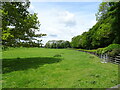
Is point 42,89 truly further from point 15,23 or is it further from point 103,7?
point 103,7

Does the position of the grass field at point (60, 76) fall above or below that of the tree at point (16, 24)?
below

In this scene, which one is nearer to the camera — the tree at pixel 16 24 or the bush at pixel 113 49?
the tree at pixel 16 24

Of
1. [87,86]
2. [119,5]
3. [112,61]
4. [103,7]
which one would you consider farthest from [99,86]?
[103,7]

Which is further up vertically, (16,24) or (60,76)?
(16,24)

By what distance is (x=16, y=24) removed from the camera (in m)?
14.2

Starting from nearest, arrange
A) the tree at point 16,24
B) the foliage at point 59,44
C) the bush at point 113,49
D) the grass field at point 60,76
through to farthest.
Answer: the grass field at point 60,76
the tree at point 16,24
the bush at point 113,49
the foliage at point 59,44

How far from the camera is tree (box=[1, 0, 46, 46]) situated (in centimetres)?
1151

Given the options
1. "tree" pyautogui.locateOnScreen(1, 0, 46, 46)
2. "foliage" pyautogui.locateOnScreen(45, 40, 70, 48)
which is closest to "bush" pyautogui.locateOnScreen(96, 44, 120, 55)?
"tree" pyautogui.locateOnScreen(1, 0, 46, 46)

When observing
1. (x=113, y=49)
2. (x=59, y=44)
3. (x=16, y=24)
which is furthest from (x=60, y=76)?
(x=59, y=44)

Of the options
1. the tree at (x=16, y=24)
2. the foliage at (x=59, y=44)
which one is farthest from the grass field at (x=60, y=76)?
the foliage at (x=59, y=44)

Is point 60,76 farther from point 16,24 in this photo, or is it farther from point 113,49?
point 113,49

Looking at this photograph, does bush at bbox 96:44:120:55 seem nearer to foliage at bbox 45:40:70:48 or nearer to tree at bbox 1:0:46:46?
tree at bbox 1:0:46:46

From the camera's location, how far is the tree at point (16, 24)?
11.5 m

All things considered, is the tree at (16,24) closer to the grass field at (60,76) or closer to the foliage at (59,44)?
the grass field at (60,76)
